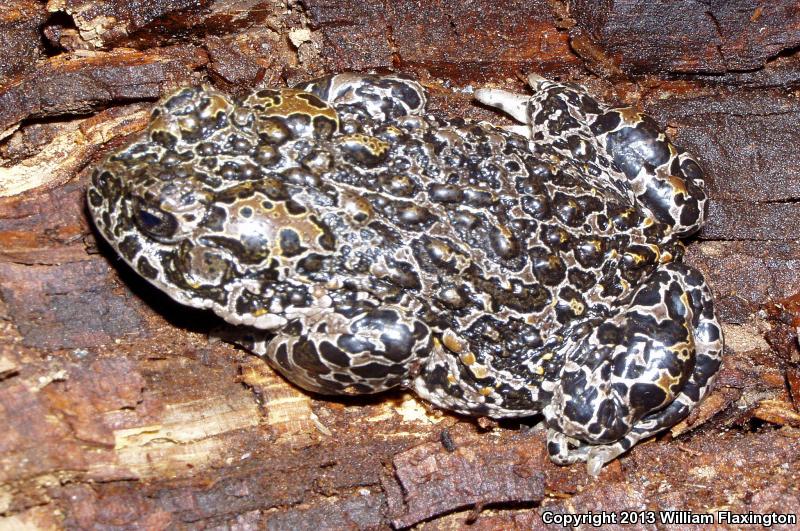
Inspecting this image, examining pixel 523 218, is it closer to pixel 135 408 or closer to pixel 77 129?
pixel 135 408

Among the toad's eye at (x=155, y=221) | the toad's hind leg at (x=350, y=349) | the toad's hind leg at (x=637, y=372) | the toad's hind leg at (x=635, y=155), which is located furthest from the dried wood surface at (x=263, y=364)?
the toad's eye at (x=155, y=221)

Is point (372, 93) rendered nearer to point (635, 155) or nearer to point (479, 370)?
point (635, 155)

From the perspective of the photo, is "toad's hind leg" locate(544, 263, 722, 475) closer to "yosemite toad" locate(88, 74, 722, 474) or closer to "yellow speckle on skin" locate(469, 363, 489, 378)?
"yosemite toad" locate(88, 74, 722, 474)

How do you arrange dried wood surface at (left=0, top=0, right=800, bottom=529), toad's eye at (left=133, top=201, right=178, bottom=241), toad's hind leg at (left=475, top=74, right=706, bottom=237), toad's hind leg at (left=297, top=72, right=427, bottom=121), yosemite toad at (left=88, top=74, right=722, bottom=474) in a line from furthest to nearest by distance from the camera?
toad's hind leg at (left=475, top=74, right=706, bottom=237) < toad's hind leg at (left=297, top=72, right=427, bottom=121) < yosemite toad at (left=88, top=74, right=722, bottom=474) < toad's eye at (left=133, top=201, right=178, bottom=241) < dried wood surface at (left=0, top=0, right=800, bottom=529)

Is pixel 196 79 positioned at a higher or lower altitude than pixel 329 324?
higher

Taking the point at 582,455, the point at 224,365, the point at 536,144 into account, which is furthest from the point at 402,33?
the point at 582,455

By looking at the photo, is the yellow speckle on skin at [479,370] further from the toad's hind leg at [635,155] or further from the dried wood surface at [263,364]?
the toad's hind leg at [635,155]

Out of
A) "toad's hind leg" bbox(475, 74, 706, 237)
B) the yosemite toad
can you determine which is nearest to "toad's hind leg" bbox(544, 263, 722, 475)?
the yosemite toad
